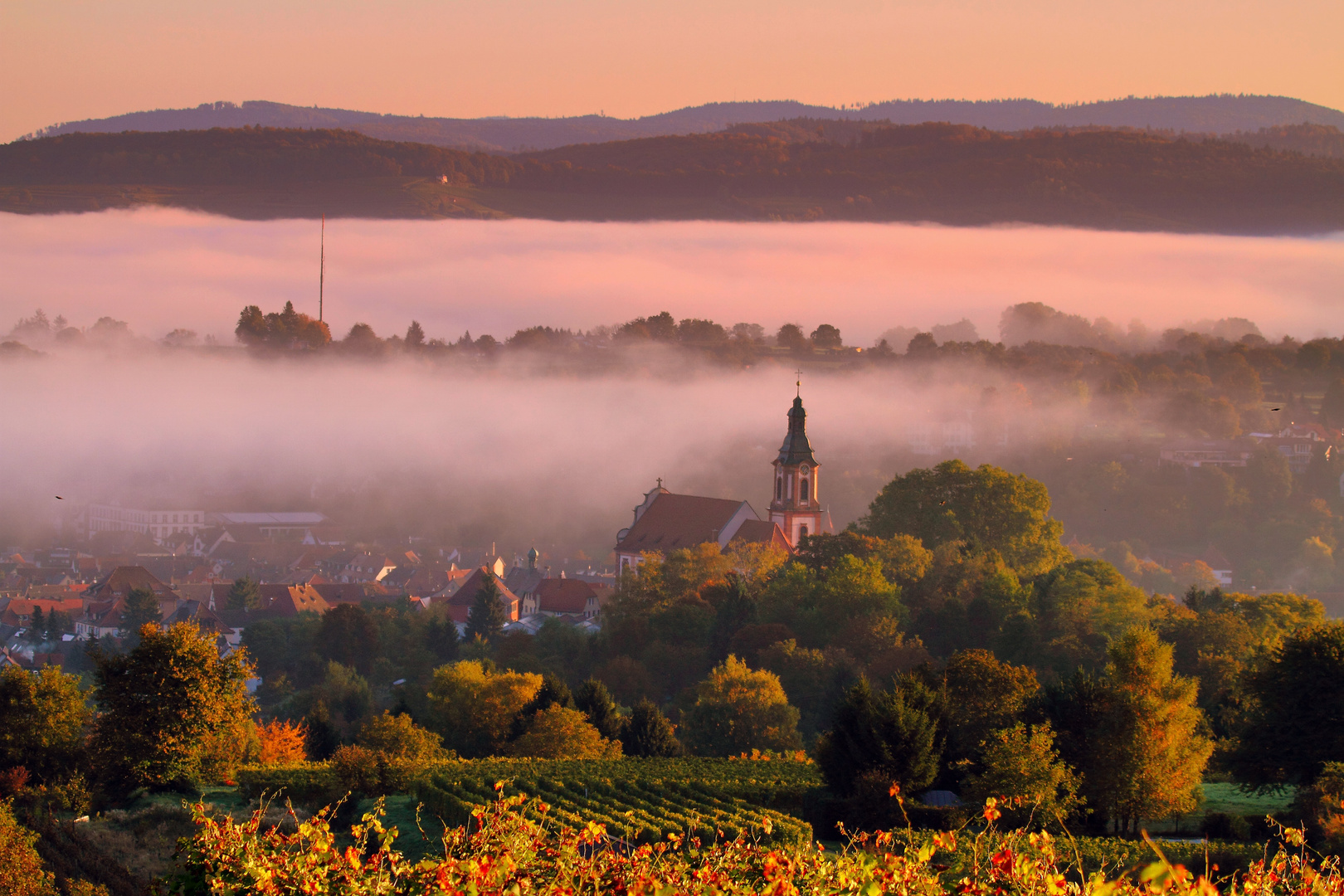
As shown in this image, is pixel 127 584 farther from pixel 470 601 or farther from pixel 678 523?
pixel 678 523

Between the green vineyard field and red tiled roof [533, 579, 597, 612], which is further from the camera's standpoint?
red tiled roof [533, 579, 597, 612]

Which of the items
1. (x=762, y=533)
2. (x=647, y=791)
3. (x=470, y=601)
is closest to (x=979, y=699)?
(x=647, y=791)

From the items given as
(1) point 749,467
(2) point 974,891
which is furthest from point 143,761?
(1) point 749,467

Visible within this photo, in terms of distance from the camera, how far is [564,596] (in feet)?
411

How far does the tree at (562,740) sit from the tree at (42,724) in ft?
47.8

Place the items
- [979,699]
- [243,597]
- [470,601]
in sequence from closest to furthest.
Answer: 1. [979,699]
2. [470,601]
3. [243,597]

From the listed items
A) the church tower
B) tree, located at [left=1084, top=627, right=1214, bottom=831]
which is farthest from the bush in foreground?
the church tower

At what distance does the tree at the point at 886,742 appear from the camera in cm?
4322

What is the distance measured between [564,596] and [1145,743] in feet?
280

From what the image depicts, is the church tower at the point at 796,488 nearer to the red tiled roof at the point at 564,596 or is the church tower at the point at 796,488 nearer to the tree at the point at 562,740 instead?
the red tiled roof at the point at 564,596

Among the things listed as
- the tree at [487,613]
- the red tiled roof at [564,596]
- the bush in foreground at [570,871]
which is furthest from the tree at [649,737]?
the red tiled roof at [564,596]

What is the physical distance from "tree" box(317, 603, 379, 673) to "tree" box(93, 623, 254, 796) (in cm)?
5124

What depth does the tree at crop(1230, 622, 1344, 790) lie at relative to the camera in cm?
4303

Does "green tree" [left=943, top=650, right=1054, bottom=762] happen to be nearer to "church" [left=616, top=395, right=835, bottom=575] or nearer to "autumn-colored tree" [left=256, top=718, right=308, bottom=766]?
"autumn-colored tree" [left=256, top=718, right=308, bottom=766]
